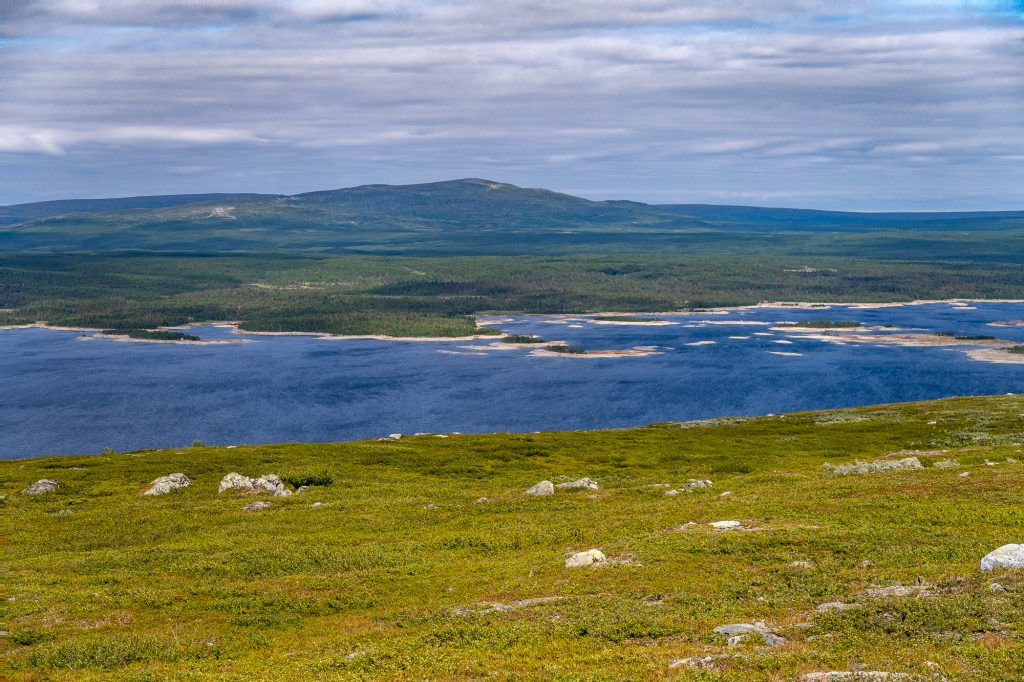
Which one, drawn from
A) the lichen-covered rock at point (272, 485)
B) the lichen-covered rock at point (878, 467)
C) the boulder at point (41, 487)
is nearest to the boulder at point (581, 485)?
the lichen-covered rock at point (878, 467)

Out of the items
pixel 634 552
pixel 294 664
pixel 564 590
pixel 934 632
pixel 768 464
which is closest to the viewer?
pixel 934 632

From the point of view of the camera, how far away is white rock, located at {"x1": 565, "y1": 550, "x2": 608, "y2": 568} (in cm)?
3772

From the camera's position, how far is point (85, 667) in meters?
29.0

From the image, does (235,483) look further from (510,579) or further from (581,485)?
(510,579)

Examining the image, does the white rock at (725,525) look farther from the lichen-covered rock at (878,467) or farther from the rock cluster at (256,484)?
the rock cluster at (256,484)

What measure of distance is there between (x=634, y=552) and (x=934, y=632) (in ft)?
47.3

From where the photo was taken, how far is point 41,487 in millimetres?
66938

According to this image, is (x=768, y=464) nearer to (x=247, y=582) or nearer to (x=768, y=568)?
(x=768, y=568)

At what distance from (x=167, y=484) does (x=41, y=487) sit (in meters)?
8.93

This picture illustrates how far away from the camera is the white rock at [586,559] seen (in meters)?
37.7

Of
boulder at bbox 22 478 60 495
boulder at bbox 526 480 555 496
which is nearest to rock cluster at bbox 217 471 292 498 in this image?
boulder at bbox 22 478 60 495

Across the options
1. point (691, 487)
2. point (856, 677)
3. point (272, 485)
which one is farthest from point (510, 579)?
point (272, 485)

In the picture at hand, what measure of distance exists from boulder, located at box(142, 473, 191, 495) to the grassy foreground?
3.06ft

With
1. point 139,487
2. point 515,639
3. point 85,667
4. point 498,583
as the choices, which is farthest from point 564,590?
point 139,487
